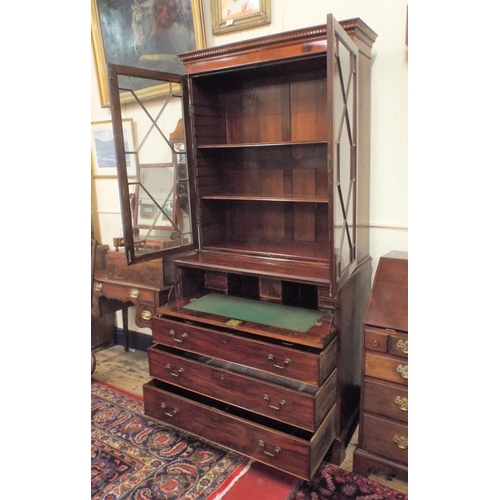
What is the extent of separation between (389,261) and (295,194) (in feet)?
1.80

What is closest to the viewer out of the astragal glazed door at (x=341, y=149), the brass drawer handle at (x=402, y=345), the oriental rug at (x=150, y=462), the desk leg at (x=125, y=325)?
the astragal glazed door at (x=341, y=149)

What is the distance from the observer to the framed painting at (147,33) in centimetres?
214

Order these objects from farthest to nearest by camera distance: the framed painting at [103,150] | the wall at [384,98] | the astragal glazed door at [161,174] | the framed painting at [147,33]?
the framed painting at [103,150], the framed painting at [147,33], the astragal glazed door at [161,174], the wall at [384,98]

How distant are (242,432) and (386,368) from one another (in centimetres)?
61

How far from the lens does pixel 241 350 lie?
1.65 m

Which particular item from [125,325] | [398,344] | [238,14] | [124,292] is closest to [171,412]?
[124,292]

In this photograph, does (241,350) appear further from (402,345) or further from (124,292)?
(124,292)

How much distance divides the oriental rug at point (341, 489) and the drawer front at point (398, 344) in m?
0.53

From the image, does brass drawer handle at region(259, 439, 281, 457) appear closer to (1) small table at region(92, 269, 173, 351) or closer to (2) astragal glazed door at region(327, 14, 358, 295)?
(2) astragal glazed door at region(327, 14, 358, 295)

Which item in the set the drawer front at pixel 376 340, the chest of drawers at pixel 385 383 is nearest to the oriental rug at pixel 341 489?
the chest of drawers at pixel 385 383

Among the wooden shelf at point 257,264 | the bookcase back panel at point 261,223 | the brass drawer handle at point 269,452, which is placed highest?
the bookcase back panel at point 261,223

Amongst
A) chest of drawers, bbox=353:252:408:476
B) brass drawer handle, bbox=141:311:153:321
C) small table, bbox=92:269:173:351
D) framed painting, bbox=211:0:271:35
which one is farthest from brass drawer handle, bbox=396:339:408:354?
framed painting, bbox=211:0:271:35

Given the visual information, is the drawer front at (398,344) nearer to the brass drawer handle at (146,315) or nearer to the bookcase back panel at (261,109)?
the bookcase back panel at (261,109)
